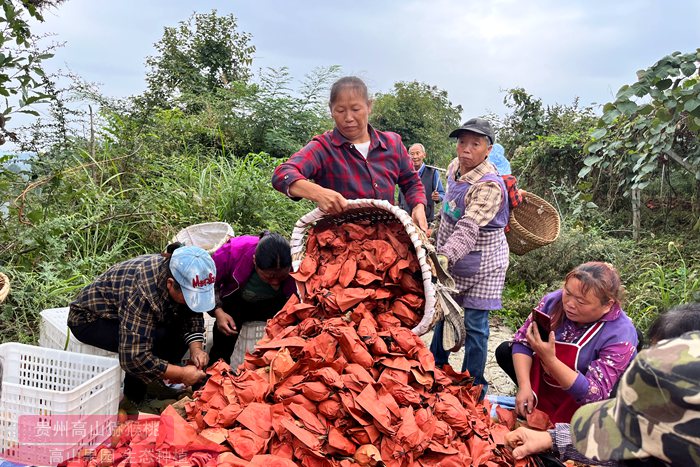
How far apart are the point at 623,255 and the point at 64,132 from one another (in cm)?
605

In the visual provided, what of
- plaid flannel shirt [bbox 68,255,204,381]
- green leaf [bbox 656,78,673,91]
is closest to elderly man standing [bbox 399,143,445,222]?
green leaf [bbox 656,78,673,91]

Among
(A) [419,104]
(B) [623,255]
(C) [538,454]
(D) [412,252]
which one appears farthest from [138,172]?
(A) [419,104]

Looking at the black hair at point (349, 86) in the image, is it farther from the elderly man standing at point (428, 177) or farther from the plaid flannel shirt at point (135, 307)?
the elderly man standing at point (428, 177)

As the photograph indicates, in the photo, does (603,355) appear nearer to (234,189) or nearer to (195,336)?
(195,336)

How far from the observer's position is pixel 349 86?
2.35 m

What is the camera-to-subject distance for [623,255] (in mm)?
5324

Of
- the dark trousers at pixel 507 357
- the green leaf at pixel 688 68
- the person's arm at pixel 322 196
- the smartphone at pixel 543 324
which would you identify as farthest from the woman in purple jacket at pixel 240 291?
the green leaf at pixel 688 68

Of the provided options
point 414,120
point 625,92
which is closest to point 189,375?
point 625,92

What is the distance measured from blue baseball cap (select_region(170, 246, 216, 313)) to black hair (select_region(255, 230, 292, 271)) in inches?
14.1

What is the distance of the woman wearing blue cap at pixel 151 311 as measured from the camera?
7.45ft

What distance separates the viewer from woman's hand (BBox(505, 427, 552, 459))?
6.05ft

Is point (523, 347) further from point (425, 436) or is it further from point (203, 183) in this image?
point (203, 183)

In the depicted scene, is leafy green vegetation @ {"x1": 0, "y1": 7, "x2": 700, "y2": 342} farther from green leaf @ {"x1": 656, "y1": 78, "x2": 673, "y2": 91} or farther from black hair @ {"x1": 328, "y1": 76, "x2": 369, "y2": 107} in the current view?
black hair @ {"x1": 328, "y1": 76, "x2": 369, "y2": 107}

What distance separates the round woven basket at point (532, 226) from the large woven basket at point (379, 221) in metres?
1.59
